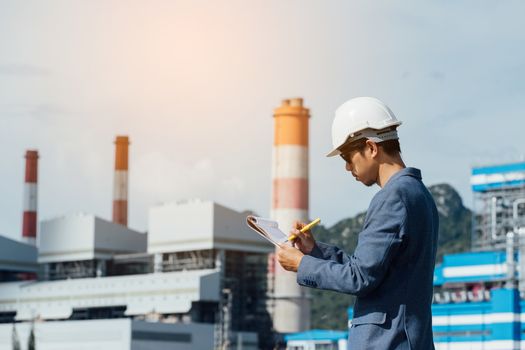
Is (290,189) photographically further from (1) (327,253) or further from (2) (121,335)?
(1) (327,253)

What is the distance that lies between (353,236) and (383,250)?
114780 mm

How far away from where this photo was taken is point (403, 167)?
142 inches

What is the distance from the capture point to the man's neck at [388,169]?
3602 mm

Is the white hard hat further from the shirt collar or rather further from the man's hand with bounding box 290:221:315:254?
the man's hand with bounding box 290:221:315:254

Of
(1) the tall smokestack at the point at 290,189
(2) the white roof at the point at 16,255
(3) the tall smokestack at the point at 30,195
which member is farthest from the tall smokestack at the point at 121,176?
(1) the tall smokestack at the point at 290,189

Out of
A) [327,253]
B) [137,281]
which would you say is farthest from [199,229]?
[327,253]

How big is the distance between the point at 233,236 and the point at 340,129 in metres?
68.2

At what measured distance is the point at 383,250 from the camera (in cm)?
344

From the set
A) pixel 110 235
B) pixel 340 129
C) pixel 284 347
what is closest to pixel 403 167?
pixel 340 129

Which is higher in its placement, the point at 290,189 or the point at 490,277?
the point at 290,189

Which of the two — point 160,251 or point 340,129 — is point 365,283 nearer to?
point 340,129

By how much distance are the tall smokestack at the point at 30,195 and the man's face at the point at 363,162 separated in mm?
77784

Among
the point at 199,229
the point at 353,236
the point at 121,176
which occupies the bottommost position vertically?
the point at 199,229

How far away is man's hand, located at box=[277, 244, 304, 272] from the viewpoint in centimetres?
363
